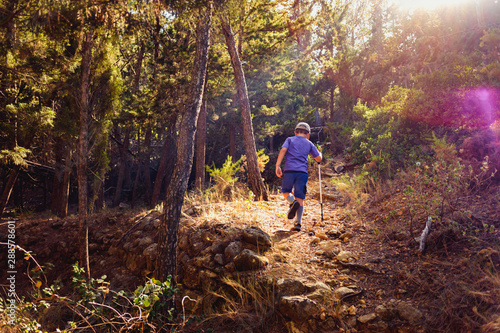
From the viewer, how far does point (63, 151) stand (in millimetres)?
11445

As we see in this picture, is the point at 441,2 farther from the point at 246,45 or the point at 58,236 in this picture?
the point at 58,236

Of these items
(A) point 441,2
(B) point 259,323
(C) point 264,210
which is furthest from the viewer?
(A) point 441,2

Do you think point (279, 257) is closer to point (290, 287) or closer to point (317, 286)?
point (290, 287)

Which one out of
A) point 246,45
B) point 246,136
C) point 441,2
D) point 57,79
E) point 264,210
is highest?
point 441,2

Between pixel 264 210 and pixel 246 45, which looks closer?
pixel 264 210

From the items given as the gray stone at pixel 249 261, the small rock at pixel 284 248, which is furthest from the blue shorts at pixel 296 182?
the gray stone at pixel 249 261

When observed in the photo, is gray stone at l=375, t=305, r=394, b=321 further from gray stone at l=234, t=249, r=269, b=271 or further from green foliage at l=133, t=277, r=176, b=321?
green foliage at l=133, t=277, r=176, b=321

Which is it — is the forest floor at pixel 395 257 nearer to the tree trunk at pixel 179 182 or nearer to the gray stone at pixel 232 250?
the gray stone at pixel 232 250

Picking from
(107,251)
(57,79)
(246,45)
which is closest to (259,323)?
(107,251)

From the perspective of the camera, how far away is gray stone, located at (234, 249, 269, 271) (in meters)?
4.28

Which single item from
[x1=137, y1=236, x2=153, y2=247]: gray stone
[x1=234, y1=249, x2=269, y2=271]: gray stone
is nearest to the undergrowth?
[x1=234, y1=249, x2=269, y2=271]: gray stone

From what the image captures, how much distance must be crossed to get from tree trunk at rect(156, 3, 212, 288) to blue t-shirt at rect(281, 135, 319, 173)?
2.07 metres

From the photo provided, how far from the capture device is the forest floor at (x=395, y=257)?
9.10ft

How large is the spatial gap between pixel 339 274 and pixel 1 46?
9.43 meters
